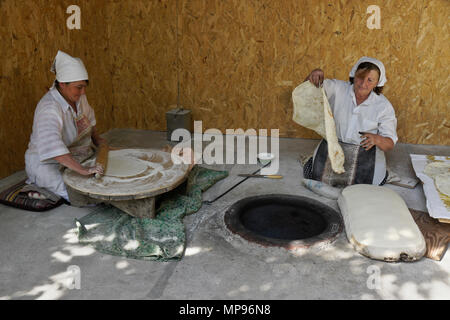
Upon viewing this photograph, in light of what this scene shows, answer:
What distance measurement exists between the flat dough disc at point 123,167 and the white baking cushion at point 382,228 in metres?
1.78

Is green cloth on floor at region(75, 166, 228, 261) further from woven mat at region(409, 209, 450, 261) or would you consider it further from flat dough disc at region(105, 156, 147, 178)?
woven mat at region(409, 209, 450, 261)

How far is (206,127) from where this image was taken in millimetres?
6082

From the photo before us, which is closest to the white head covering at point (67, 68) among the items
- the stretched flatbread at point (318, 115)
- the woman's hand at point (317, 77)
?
the stretched flatbread at point (318, 115)

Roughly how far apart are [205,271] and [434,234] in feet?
6.01

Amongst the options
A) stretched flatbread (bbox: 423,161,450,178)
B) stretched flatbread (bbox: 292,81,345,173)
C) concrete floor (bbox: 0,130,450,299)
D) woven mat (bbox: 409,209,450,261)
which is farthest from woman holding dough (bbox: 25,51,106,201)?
stretched flatbread (bbox: 423,161,450,178)

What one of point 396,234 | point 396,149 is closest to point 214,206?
point 396,234

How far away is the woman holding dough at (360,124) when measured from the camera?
12.6 ft

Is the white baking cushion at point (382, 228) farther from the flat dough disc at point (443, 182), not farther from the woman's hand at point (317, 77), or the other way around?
the woman's hand at point (317, 77)

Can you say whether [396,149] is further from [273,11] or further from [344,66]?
[273,11]

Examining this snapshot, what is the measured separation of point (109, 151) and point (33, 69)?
1.38 metres

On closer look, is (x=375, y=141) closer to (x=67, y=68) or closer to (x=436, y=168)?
(x=436, y=168)

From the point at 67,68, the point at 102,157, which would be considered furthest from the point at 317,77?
the point at 67,68

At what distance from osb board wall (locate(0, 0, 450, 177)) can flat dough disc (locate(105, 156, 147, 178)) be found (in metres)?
1.90

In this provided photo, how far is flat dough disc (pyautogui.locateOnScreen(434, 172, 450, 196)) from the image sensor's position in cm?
352
